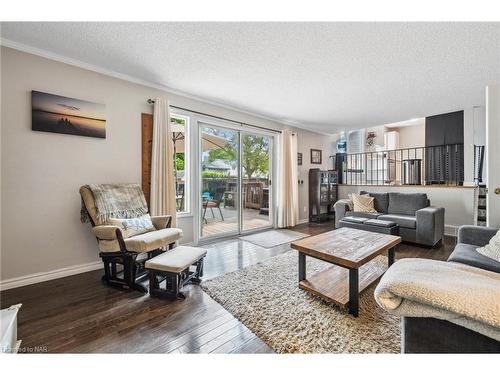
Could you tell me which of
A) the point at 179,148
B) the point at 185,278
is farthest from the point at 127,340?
the point at 179,148

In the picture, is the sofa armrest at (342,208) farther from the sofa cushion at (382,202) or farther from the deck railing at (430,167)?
the deck railing at (430,167)

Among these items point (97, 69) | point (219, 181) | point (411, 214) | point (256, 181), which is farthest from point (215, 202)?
point (411, 214)

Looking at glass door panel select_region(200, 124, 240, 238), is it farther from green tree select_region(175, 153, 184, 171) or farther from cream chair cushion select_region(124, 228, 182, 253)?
cream chair cushion select_region(124, 228, 182, 253)

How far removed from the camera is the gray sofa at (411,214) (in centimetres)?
328

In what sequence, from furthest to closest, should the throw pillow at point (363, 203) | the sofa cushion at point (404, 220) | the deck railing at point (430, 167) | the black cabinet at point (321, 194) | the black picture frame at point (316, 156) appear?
the black picture frame at point (316, 156) < the black cabinet at point (321, 194) < the deck railing at point (430, 167) < the throw pillow at point (363, 203) < the sofa cushion at point (404, 220)

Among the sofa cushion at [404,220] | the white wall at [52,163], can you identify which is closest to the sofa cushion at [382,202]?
the sofa cushion at [404,220]

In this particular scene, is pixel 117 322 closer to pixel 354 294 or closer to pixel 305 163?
pixel 354 294

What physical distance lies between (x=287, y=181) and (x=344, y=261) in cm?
309

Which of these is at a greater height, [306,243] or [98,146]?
[98,146]

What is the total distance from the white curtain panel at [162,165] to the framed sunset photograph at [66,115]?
2.00 feet

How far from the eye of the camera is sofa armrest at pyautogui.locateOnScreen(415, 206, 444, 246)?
3.24 metres
